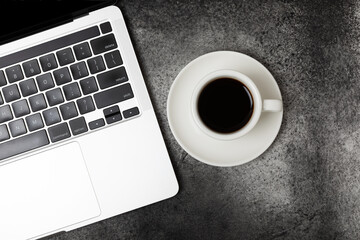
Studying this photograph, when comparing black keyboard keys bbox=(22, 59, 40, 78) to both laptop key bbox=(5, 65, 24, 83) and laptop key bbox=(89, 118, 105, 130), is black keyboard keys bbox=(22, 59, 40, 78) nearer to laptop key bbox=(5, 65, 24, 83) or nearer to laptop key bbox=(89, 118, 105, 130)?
laptop key bbox=(5, 65, 24, 83)

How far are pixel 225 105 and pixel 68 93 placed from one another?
244 millimetres

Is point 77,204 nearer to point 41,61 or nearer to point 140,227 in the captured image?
point 140,227

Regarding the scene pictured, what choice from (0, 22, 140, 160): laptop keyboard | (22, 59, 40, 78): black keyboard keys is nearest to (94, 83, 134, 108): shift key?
(0, 22, 140, 160): laptop keyboard

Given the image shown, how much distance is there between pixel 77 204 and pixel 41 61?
233 mm

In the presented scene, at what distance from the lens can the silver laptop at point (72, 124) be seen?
646mm

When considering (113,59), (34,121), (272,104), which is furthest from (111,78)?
(272,104)

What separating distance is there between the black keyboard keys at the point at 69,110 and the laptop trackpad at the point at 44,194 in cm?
6

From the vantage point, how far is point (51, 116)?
0.65 metres

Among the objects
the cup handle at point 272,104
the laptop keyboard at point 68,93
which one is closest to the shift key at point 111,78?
the laptop keyboard at point 68,93

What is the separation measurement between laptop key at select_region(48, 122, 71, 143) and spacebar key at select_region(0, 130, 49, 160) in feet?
0.04

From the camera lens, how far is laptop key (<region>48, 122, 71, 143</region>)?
0.65 metres

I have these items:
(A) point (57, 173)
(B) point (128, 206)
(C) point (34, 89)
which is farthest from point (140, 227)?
(C) point (34, 89)

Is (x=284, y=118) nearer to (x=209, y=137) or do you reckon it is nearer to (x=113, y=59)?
(x=209, y=137)

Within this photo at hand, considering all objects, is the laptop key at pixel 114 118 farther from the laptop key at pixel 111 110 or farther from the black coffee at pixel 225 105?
the black coffee at pixel 225 105
